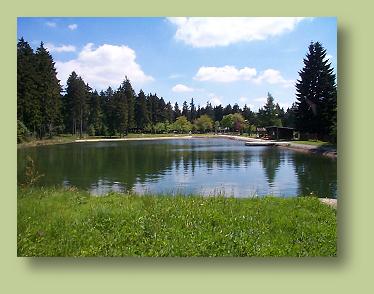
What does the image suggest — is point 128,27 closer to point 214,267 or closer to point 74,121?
point 74,121

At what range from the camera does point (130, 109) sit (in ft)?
24.6

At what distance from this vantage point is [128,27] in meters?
6.00

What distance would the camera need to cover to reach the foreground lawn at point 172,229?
18.4 feet

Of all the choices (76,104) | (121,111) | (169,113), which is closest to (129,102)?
(121,111)

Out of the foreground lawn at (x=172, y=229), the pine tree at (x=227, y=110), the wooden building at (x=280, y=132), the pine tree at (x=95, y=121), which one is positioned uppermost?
the pine tree at (x=227, y=110)

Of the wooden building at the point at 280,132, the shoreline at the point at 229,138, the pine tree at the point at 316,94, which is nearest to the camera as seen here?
the pine tree at the point at 316,94

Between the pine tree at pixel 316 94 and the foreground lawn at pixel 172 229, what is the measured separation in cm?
156

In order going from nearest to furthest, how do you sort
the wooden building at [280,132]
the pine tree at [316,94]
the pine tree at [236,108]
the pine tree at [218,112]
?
1. the pine tree at [316,94]
2. the pine tree at [236,108]
3. the pine tree at [218,112]
4. the wooden building at [280,132]

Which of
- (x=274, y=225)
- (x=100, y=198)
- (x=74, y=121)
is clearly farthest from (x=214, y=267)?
(x=74, y=121)

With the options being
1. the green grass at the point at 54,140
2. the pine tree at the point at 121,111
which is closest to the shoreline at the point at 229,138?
the green grass at the point at 54,140

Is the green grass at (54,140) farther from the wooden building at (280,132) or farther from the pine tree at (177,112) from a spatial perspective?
the wooden building at (280,132)

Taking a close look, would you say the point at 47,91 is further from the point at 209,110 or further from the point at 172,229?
the point at 172,229

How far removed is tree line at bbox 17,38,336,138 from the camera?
20.7 ft

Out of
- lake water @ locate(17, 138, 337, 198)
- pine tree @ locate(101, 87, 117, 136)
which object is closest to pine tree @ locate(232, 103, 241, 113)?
lake water @ locate(17, 138, 337, 198)
